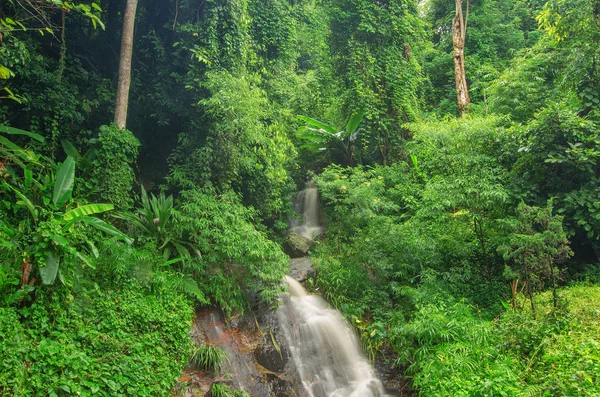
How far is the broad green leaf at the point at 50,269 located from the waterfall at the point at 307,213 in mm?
8239

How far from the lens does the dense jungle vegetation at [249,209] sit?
508cm

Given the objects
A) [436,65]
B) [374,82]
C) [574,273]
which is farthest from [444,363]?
[436,65]

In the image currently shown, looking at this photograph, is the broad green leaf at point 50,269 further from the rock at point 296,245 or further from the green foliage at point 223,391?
the rock at point 296,245

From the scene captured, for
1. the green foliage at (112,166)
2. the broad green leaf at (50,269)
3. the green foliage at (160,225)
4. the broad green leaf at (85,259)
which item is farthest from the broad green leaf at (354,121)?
the broad green leaf at (50,269)

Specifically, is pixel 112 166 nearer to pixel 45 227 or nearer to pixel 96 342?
pixel 45 227

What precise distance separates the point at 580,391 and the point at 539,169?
5127 millimetres

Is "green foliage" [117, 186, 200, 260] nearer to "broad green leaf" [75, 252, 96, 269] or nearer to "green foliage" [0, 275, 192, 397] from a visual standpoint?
"green foliage" [0, 275, 192, 397]

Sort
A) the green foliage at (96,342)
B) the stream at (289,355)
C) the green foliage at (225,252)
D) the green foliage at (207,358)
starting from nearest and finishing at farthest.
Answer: the green foliage at (96,342), the green foliage at (207,358), the stream at (289,355), the green foliage at (225,252)

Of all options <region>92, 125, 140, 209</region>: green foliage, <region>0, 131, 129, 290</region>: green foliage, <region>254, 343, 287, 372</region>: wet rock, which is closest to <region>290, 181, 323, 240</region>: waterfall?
<region>254, 343, 287, 372</region>: wet rock

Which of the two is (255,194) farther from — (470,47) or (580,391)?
(470,47)

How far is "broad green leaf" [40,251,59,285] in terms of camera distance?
15.6 ft

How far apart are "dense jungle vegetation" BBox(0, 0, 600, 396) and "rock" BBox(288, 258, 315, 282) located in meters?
0.39

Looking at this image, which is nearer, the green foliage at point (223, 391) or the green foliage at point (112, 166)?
the green foliage at point (223, 391)

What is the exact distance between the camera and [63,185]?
18.7ft
